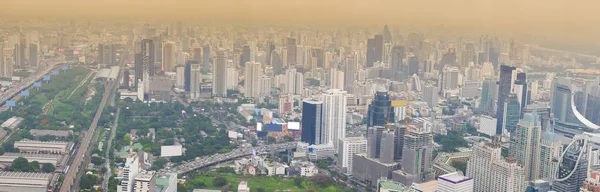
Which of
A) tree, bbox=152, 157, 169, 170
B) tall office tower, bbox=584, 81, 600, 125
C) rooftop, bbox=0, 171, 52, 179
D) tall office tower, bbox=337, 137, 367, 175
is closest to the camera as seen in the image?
rooftop, bbox=0, 171, 52, 179

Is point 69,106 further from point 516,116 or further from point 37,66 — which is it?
point 516,116

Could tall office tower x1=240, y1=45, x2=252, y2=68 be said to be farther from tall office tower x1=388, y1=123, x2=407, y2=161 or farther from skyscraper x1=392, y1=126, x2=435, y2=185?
skyscraper x1=392, y1=126, x2=435, y2=185

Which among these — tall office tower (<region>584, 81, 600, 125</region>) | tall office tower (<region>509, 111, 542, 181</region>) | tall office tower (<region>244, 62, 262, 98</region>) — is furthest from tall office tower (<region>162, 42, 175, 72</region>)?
tall office tower (<region>584, 81, 600, 125</region>)

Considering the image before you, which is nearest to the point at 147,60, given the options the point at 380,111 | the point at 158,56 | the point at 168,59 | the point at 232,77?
the point at 158,56

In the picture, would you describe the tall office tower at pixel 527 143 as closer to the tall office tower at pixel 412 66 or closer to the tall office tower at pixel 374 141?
the tall office tower at pixel 374 141

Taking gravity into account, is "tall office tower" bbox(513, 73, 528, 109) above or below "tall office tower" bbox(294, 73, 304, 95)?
above

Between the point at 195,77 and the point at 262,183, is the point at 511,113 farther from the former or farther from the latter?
the point at 195,77

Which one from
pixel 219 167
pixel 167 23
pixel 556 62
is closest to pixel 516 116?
pixel 556 62
